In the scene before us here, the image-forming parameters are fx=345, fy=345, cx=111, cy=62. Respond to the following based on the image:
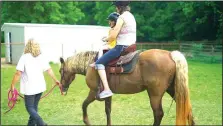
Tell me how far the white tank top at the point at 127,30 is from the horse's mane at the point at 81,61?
0.83 m

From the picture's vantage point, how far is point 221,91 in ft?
35.6

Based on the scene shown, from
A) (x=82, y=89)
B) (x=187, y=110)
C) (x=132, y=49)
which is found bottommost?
(x=82, y=89)

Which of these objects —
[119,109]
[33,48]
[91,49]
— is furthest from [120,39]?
[91,49]

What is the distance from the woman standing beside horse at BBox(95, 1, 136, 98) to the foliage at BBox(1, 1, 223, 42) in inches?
791

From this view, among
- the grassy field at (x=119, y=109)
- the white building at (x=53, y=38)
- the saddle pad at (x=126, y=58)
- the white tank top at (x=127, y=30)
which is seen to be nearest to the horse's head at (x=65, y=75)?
the grassy field at (x=119, y=109)

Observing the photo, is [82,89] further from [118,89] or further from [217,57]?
[217,57]

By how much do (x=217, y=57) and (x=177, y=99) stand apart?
17898 millimetres

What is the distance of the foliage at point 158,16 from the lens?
28469 mm

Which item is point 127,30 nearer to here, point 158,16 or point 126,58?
point 126,58

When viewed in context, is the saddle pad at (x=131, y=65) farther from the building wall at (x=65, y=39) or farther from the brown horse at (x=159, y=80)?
the building wall at (x=65, y=39)

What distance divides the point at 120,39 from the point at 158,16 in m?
32.2

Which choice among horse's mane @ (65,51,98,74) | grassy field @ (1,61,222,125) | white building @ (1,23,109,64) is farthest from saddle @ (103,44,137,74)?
white building @ (1,23,109,64)

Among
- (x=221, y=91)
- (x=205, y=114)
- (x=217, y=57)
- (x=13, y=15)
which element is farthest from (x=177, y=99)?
(x=13, y=15)

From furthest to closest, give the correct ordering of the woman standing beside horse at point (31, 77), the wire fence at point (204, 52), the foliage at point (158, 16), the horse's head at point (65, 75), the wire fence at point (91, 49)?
the foliage at point (158, 16), the wire fence at point (204, 52), the wire fence at point (91, 49), the horse's head at point (65, 75), the woman standing beside horse at point (31, 77)
